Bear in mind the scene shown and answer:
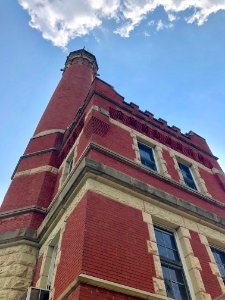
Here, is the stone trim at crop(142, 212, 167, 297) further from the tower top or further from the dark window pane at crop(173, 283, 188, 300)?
the tower top

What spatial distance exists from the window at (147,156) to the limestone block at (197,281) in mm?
4406

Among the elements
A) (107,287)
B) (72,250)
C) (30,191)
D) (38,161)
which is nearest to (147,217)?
(72,250)

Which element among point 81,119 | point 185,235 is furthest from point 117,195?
point 81,119

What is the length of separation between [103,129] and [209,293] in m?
6.03

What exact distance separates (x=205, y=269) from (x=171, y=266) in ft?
3.22

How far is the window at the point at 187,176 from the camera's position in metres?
12.2

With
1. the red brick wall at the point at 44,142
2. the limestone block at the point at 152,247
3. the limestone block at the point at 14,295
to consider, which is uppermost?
the red brick wall at the point at 44,142

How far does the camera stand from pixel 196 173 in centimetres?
1284

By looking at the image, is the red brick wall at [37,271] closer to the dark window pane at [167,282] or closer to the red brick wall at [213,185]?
the dark window pane at [167,282]

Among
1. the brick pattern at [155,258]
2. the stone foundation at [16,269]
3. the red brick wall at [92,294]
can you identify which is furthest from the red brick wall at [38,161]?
the red brick wall at [92,294]

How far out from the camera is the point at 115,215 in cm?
774

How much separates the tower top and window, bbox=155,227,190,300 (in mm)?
20679

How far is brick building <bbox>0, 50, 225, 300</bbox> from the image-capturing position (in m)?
6.70

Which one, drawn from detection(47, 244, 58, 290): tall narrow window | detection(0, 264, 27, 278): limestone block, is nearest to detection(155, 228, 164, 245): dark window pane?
detection(47, 244, 58, 290): tall narrow window
